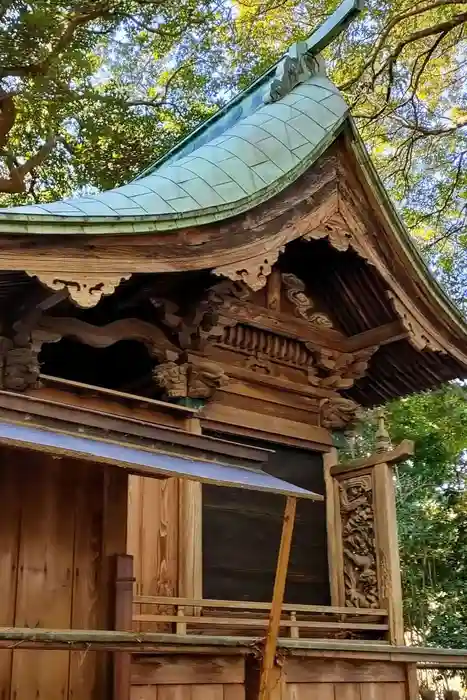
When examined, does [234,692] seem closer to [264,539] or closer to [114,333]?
[264,539]

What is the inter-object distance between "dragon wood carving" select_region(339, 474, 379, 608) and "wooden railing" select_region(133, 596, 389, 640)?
0.56ft

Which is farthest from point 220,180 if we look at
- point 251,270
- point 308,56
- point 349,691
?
point 349,691

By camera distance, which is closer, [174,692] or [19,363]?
[174,692]

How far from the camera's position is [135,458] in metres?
3.41

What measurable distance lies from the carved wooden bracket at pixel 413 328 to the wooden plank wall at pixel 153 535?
2.25 meters

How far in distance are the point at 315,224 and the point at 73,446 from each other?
3.19 meters

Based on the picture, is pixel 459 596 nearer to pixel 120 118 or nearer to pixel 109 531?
pixel 120 118

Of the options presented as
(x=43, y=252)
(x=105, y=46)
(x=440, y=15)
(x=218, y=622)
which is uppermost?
(x=105, y=46)

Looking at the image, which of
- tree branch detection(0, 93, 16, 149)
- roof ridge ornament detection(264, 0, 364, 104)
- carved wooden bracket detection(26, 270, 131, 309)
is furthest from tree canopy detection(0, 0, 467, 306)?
carved wooden bracket detection(26, 270, 131, 309)

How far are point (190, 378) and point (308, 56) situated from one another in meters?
3.52

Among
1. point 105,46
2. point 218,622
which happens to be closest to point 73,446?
point 218,622

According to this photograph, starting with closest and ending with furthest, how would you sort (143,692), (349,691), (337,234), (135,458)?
(135,458)
(143,692)
(349,691)
(337,234)

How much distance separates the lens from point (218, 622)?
16.8 ft

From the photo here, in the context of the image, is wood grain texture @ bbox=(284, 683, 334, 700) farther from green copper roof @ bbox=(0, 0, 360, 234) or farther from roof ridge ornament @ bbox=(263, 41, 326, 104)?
roof ridge ornament @ bbox=(263, 41, 326, 104)
